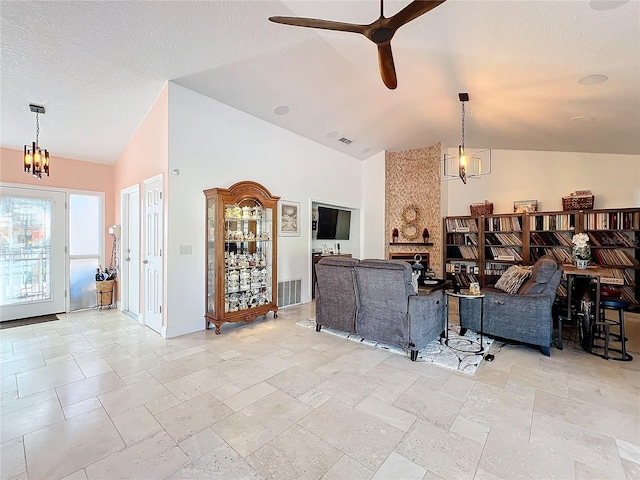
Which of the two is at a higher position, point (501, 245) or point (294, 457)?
point (501, 245)

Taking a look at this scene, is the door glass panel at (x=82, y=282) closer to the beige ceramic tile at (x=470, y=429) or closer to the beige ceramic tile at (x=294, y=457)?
the beige ceramic tile at (x=294, y=457)

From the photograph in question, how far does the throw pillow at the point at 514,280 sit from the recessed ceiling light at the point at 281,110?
13.4ft

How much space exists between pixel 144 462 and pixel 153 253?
304cm

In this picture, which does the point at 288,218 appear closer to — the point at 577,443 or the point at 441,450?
the point at 441,450

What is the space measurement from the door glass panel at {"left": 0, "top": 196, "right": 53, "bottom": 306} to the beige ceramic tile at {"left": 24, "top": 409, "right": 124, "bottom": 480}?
393 centimetres

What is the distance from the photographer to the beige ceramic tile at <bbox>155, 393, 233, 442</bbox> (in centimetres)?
206

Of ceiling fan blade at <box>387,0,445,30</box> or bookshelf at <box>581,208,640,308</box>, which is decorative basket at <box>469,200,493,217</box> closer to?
bookshelf at <box>581,208,640,308</box>

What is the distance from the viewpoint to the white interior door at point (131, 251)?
15.7 ft

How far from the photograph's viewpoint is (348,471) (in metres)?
1.70

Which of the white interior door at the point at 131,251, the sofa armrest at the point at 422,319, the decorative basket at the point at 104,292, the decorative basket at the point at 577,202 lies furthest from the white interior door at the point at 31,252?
the decorative basket at the point at 577,202

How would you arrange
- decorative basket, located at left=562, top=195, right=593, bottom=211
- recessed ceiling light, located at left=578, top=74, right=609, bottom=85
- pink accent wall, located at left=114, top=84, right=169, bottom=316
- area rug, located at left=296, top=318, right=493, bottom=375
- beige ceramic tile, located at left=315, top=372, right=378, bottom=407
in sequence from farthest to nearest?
1. decorative basket, located at left=562, top=195, right=593, bottom=211
2. pink accent wall, located at left=114, top=84, right=169, bottom=316
3. area rug, located at left=296, top=318, right=493, bottom=375
4. recessed ceiling light, located at left=578, top=74, right=609, bottom=85
5. beige ceramic tile, located at left=315, top=372, right=378, bottom=407

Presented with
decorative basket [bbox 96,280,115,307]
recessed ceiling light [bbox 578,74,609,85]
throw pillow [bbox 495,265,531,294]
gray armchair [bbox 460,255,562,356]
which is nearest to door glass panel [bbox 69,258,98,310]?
decorative basket [bbox 96,280,115,307]

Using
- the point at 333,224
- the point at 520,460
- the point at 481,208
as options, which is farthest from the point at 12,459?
the point at 481,208

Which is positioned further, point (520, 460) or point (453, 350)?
point (453, 350)
